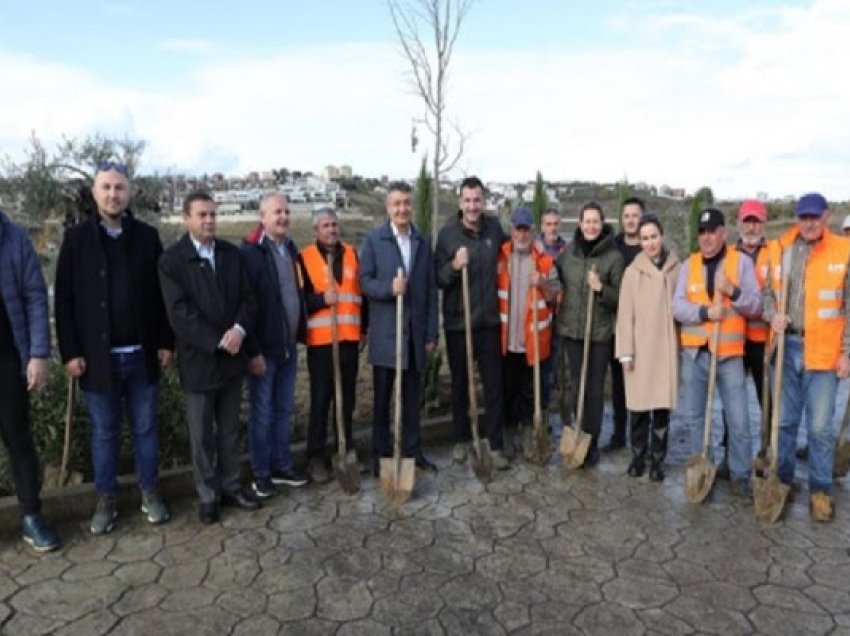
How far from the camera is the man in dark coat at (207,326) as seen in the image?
13.3 feet

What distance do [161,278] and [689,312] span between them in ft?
10.8

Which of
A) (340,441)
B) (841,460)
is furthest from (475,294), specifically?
(841,460)

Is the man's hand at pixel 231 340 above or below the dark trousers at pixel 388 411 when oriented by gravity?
above

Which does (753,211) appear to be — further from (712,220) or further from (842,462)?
(842,462)

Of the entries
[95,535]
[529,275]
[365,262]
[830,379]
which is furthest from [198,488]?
[830,379]

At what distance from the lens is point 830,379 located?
442 centimetres

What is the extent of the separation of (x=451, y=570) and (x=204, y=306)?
2.02m

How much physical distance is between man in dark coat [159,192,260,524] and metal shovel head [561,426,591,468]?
8.07 ft

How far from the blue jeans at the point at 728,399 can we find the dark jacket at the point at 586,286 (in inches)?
24.8

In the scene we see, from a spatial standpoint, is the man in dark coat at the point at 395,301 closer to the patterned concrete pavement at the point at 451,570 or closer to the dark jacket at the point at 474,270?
the dark jacket at the point at 474,270

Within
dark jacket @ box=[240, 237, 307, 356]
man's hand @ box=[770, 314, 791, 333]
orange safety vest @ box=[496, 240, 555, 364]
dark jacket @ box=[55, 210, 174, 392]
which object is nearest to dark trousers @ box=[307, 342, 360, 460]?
dark jacket @ box=[240, 237, 307, 356]

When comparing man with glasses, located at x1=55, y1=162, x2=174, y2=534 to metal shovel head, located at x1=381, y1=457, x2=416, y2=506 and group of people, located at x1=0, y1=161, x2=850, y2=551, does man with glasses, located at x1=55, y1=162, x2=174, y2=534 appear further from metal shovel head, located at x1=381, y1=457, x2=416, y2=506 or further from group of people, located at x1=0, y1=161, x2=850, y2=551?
metal shovel head, located at x1=381, y1=457, x2=416, y2=506

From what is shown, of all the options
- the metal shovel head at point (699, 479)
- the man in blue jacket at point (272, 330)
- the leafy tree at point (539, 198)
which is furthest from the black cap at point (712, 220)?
the leafy tree at point (539, 198)

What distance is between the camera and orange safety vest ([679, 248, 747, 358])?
15.3 ft
